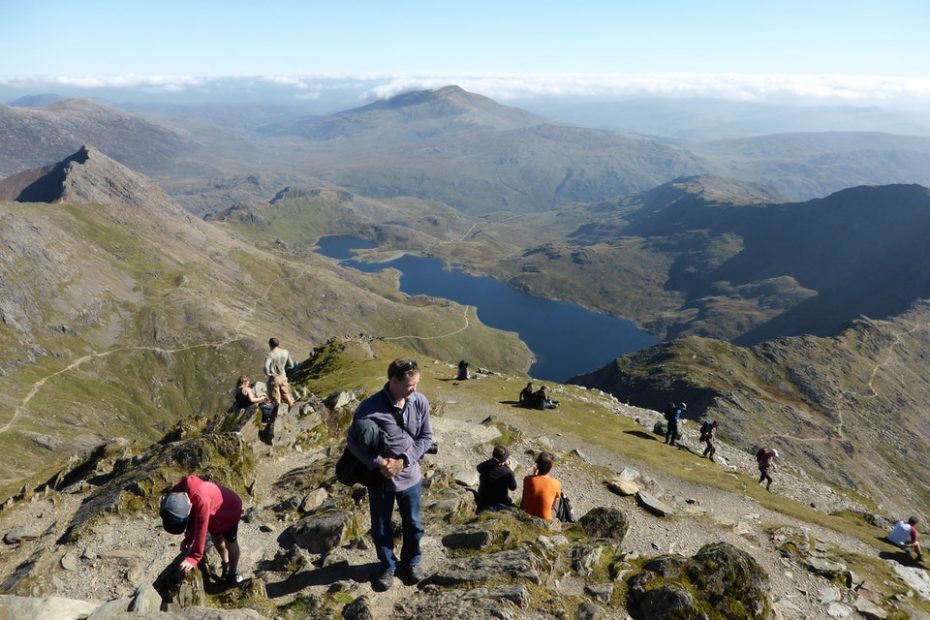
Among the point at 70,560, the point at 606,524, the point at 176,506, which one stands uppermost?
Answer: the point at 176,506

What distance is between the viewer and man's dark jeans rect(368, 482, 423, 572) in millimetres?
12039

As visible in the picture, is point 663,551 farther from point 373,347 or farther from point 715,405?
point 715,405

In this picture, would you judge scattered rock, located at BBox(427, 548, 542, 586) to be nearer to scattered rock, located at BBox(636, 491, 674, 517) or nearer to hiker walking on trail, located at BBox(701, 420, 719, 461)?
scattered rock, located at BBox(636, 491, 674, 517)

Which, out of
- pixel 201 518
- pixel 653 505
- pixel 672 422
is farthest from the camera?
pixel 672 422

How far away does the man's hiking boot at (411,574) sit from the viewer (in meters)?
13.0

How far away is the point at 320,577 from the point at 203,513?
4051 mm

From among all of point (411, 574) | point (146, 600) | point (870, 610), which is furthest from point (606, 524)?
point (146, 600)

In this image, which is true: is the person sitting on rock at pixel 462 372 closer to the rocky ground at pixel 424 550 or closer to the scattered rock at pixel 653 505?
the rocky ground at pixel 424 550

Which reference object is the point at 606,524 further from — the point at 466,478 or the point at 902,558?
the point at 902,558

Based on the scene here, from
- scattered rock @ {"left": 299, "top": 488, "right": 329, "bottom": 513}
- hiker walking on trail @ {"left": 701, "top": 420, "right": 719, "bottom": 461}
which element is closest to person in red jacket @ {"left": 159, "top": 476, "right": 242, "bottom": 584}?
scattered rock @ {"left": 299, "top": 488, "right": 329, "bottom": 513}

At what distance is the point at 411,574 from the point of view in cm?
1299

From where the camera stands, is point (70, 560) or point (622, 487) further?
point (622, 487)

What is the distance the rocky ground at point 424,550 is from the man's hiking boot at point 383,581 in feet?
0.77

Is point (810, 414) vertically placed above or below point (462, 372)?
below
